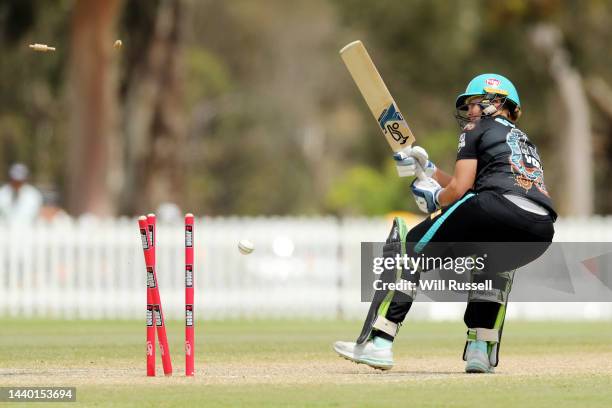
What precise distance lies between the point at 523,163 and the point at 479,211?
16.9 inches

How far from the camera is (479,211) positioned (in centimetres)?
941

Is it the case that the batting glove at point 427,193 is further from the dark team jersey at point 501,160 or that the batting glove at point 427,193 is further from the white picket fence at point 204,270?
the white picket fence at point 204,270

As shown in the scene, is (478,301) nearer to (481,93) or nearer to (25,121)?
(481,93)

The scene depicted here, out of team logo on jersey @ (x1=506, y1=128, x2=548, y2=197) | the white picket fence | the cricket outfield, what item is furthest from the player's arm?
the white picket fence

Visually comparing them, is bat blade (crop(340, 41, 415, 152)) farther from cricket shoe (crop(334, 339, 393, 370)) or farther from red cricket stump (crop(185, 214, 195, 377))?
red cricket stump (crop(185, 214, 195, 377))

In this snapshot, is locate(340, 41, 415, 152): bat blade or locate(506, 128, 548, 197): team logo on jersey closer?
locate(506, 128, 548, 197): team logo on jersey

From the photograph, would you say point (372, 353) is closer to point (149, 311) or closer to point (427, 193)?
point (427, 193)

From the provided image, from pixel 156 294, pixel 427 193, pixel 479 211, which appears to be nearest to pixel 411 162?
pixel 427 193

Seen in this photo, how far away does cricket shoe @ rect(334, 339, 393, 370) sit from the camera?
958 centimetres

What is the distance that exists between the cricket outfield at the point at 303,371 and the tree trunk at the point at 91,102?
467 inches

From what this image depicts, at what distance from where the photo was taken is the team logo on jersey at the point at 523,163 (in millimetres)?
9484

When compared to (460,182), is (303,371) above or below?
below

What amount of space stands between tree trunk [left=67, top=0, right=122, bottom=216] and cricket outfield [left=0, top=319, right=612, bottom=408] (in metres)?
11.9

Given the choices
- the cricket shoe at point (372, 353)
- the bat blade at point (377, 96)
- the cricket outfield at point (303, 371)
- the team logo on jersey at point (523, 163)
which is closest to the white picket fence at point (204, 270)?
the cricket outfield at point (303, 371)
